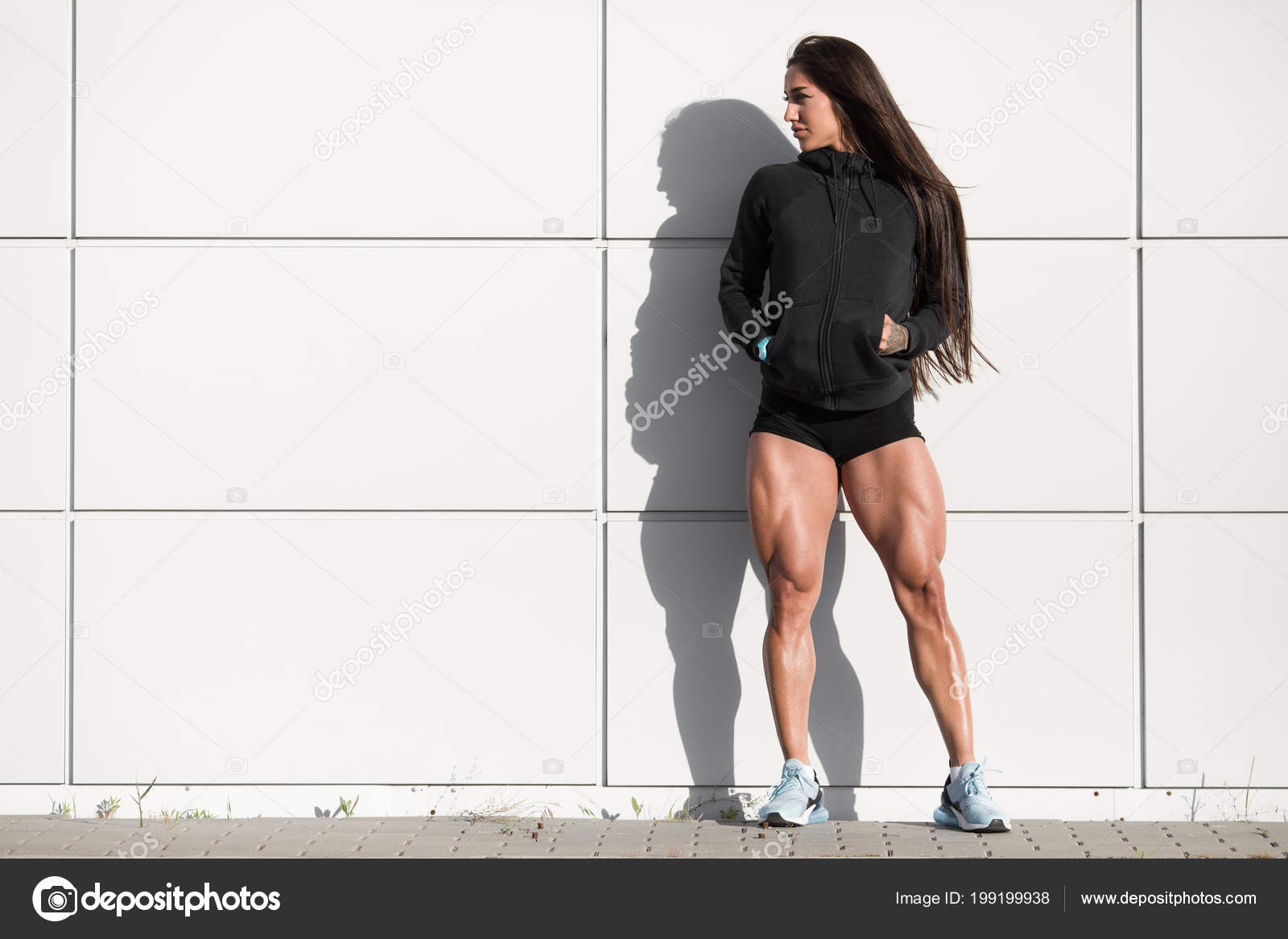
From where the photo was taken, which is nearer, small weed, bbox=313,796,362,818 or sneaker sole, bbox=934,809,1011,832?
sneaker sole, bbox=934,809,1011,832

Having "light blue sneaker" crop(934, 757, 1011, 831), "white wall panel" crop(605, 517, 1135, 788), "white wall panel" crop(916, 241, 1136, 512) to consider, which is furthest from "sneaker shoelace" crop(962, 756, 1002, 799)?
"white wall panel" crop(916, 241, 1136, 512)

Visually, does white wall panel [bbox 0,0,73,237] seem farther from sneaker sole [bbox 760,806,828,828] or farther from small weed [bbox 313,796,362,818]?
sneaker sole [bbox 760,806,828,828]

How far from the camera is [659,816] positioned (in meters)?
3.74

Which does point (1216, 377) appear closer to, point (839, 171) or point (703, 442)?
point (839, 171)

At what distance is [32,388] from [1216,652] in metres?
4.10

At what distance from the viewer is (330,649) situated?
12.4 ft

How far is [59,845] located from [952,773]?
2.74 metres

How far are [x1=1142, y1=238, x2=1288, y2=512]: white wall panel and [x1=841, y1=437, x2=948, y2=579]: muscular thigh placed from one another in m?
0.85

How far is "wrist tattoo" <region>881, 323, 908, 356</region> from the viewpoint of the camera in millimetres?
3363

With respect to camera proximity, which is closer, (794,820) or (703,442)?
(794,820)

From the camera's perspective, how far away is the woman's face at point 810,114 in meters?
3.55

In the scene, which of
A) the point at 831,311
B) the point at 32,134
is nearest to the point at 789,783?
the point at 831,311
